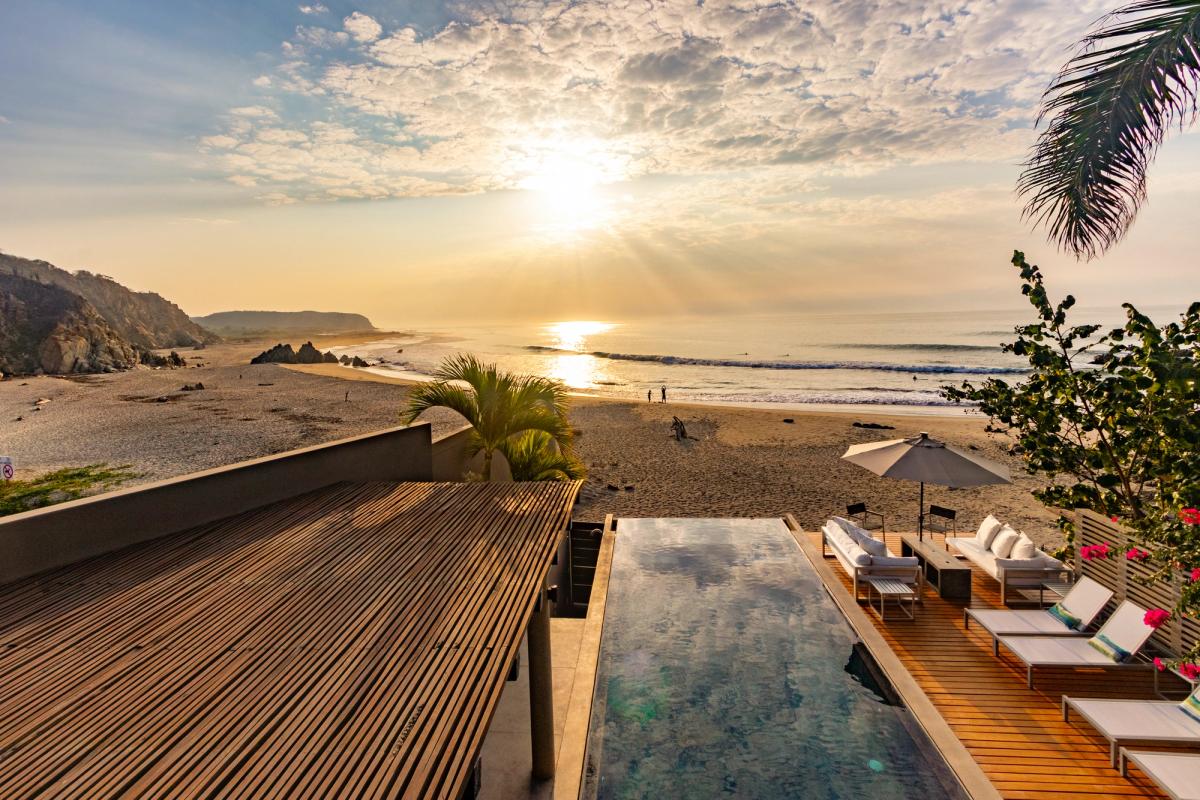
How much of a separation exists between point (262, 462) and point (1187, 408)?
8075 millimetres

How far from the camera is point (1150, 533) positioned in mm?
3277

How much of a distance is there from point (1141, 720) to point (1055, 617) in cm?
175

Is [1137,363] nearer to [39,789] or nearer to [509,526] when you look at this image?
[509,526]

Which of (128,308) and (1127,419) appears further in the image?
(128,308)

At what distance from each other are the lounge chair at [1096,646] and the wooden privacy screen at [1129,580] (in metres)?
0.22

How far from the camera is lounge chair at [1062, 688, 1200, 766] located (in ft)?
12.8

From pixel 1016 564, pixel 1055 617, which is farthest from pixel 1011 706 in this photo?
pixel 1016 564

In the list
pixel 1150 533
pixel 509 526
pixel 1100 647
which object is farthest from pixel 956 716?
pixel 509 526

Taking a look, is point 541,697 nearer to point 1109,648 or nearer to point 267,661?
point 267,661

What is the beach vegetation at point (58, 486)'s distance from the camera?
471 inches

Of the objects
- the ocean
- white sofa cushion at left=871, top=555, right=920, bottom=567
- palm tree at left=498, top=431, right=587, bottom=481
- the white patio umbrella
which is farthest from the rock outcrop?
white sofa cushion at left=871, top=555, right=920, bottom=567

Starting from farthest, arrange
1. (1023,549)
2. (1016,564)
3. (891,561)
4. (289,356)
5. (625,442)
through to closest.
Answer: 1. (289,356)
2. (625,442)
3. (1023,549)
4. (1016,564)
5. (891,561)

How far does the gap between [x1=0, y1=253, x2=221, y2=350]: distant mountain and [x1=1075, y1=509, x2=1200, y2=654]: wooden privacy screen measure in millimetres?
117541

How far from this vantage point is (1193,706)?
416 cm
